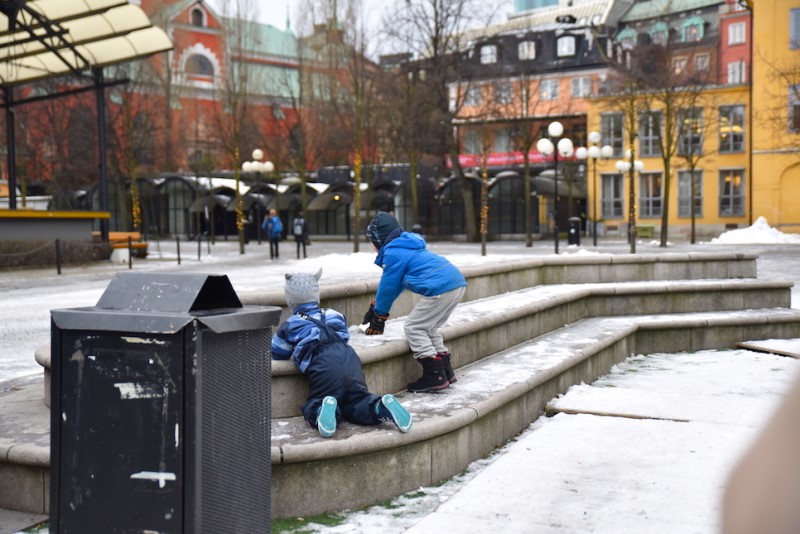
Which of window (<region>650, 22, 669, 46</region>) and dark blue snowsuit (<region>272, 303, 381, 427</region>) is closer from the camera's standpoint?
dark blue snowsuit (<region>272, 303, 381, 427</region>)

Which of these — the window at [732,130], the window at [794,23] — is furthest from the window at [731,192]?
the window at [794,23]

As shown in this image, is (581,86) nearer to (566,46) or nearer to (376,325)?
(566,46)

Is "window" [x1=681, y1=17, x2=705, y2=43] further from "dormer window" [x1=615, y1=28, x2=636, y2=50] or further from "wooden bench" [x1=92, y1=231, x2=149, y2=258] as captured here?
"wooden bench" [x1=92, y1=231, x2=149, y2=258]

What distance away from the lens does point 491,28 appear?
226 feet

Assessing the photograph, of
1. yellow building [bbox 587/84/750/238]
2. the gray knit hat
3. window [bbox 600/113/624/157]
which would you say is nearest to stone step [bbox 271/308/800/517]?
the gray knit hat

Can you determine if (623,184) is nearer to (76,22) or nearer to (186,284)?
(76,22)

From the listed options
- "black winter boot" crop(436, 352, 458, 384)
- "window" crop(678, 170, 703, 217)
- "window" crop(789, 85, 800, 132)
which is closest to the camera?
"black winter boot" crop(436, 352, 458, 384)

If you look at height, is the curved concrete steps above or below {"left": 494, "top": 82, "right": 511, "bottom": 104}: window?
below

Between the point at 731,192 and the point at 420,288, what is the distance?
4465cm

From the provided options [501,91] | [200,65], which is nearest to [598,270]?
[501,91]

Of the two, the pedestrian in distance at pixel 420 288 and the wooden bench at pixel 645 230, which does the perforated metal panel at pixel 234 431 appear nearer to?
the pedestrian in distance at pixel 420 288

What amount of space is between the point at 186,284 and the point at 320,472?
207 centimetres

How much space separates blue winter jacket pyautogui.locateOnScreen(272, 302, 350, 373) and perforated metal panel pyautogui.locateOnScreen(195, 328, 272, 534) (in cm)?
173

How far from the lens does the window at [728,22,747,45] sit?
5747 centimetres
